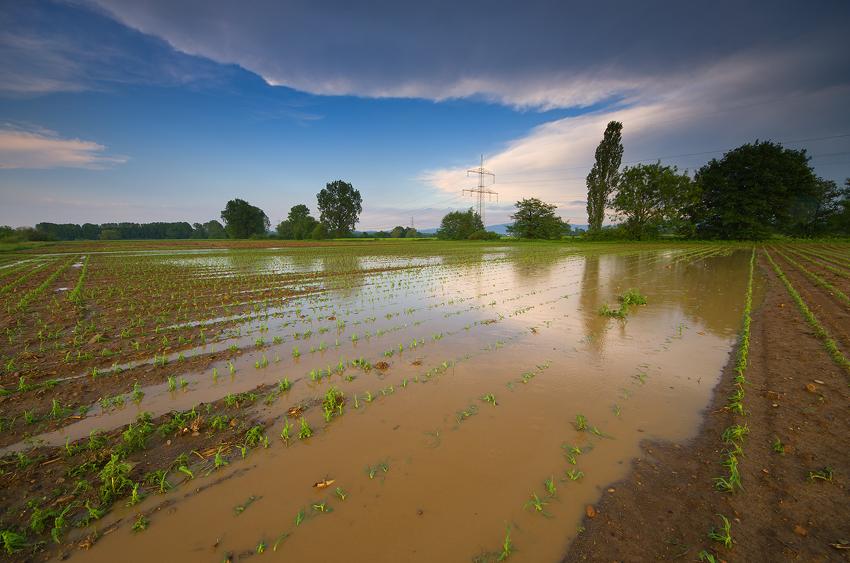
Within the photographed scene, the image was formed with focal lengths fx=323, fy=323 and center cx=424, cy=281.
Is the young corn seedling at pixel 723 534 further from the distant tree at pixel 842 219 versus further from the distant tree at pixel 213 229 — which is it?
the distant tree at pixel 213 229

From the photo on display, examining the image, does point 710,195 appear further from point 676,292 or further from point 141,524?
point 141,524

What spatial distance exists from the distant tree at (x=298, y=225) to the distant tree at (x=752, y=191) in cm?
8864

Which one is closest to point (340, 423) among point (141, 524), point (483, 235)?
point (141, 524)

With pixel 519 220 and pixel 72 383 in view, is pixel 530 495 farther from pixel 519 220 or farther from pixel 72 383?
pixel 519 220

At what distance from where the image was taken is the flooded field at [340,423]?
9.64ft

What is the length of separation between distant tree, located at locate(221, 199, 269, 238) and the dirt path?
370 ft

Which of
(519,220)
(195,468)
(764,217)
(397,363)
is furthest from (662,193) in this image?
(195,468)

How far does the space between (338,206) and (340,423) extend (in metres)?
104

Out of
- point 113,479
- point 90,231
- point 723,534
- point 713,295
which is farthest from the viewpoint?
point 90,231

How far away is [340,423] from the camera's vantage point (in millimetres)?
4570

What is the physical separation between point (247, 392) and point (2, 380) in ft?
15.2

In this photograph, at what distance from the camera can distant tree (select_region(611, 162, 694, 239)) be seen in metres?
48.4

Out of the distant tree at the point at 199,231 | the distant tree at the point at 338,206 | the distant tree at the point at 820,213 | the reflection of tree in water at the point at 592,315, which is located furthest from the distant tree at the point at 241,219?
the distant tree at the point at 820,213

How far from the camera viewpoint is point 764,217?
1887 inches
